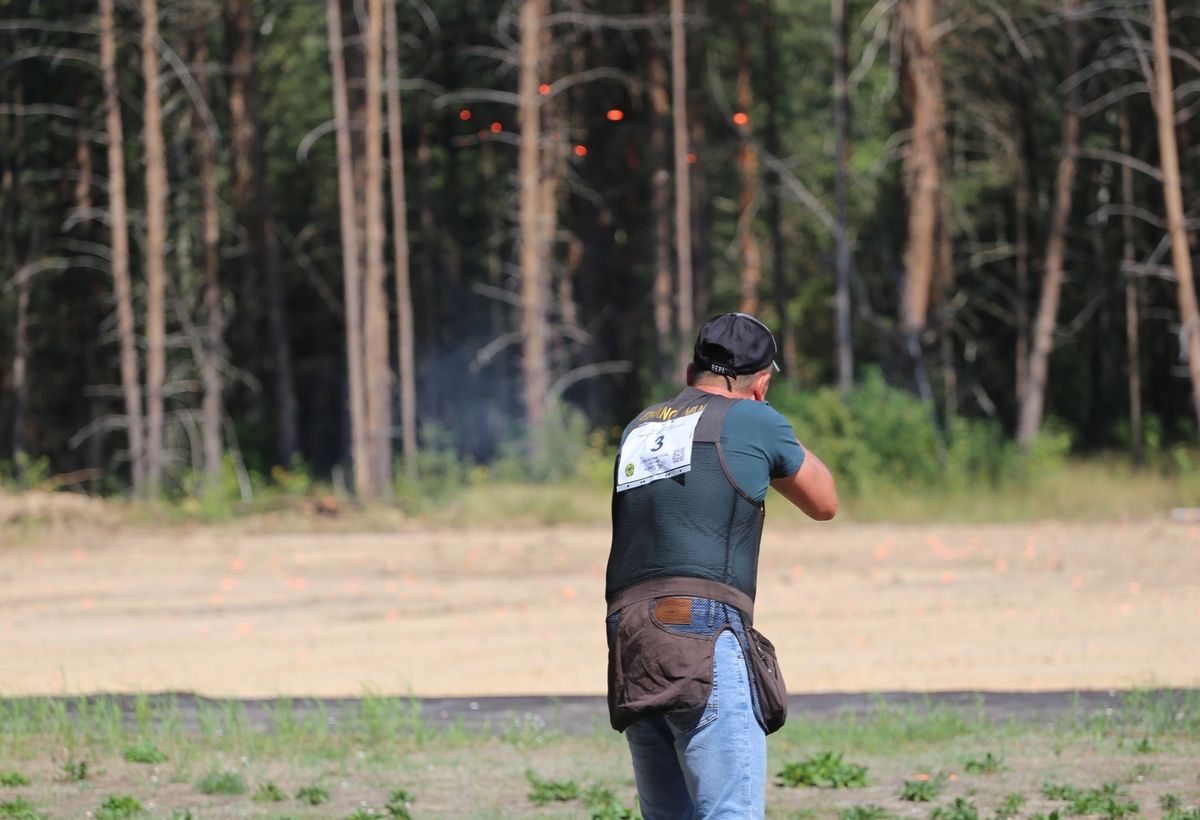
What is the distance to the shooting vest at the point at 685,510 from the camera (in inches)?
162

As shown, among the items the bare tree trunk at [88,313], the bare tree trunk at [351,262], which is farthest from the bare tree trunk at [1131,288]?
the bare tree trunk at [88,313]

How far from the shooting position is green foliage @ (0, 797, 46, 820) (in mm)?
6477

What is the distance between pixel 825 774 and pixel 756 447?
11.8 ft

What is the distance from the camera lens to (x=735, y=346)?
169 inches

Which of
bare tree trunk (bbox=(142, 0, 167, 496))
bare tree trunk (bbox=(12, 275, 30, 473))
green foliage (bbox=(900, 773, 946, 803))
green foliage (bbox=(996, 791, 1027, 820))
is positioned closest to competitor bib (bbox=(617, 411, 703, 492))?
green foliage (bbox=(996, 791, 1027, 820))

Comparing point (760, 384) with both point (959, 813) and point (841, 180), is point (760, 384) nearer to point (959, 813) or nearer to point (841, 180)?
point (959, 813)

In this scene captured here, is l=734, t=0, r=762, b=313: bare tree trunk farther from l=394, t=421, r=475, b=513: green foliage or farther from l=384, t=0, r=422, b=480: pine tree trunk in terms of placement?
l=394, t=421, r=475, b=513: green foliage

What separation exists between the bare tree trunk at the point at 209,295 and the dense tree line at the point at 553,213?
0.31ft

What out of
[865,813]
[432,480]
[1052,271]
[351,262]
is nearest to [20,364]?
[351,262]

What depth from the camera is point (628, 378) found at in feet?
Answer: 139

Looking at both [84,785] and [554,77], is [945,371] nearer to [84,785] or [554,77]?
[554,77]

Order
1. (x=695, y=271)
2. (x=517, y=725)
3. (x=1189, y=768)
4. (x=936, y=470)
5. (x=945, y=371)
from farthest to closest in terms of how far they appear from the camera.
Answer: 1. (x=695, y=271)
2. (x=945, y=371)
3. (x=936, y=470)
4. (x=517, y=725)
5. (x=1189, y=768)

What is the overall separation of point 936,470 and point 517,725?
14.0 meters

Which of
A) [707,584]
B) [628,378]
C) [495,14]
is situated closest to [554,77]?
[495,14]
